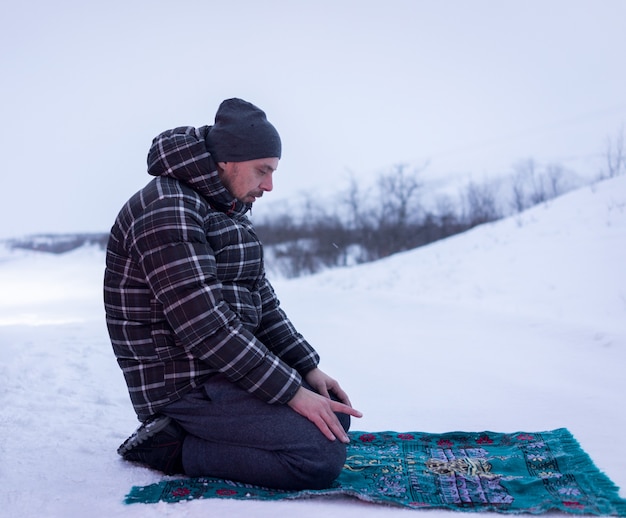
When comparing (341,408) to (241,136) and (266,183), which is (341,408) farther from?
(241,136)

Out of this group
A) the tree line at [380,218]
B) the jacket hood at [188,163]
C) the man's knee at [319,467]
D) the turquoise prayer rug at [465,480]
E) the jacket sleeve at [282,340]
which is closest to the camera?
the turquoise prayer rug at [465,480]

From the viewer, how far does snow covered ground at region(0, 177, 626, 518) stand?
1826mm

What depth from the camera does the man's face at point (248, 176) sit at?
1.95 m

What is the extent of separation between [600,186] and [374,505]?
9.35m

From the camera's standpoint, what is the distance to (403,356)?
4.17 m

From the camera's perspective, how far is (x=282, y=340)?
Result: 2223 millimetres

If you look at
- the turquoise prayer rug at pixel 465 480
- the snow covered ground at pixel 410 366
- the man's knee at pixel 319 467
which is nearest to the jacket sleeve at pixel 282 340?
the turquoise prayer rug at pixel 465 480

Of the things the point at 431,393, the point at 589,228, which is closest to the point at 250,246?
the point at 431,393

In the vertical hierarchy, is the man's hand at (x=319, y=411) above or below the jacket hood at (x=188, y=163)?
below

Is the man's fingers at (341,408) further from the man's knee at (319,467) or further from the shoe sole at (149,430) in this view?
the shoe sole at (149,430)

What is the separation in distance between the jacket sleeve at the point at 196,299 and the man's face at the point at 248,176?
0.21m

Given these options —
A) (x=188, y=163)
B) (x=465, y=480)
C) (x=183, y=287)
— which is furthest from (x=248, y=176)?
(x=465, y=480)

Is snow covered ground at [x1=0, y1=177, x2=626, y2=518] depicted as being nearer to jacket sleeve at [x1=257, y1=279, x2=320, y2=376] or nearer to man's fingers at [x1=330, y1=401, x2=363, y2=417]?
man's fingers at [x1=330, y1=401, x2=363, y2=417]

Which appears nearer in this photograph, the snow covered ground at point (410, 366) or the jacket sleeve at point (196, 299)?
the jacket sleeve at point (196, 299)
